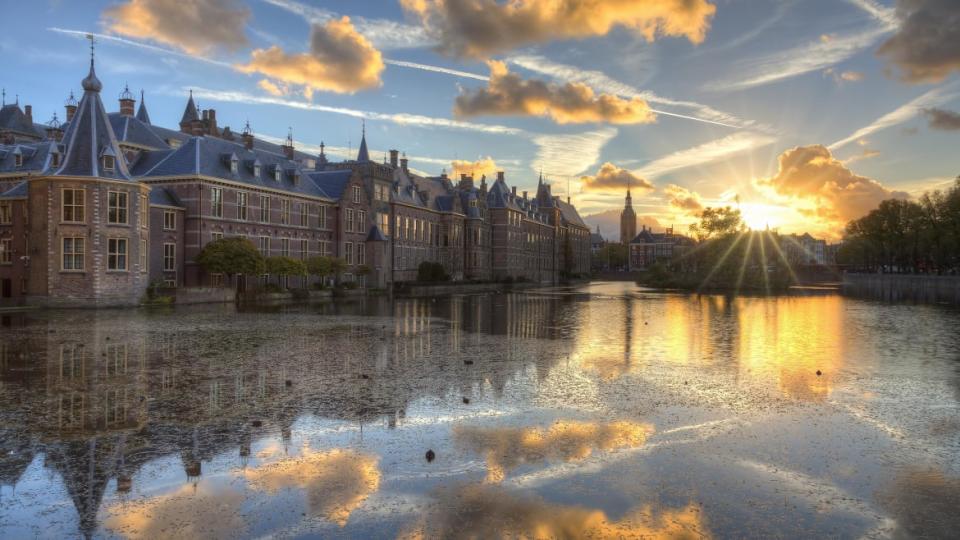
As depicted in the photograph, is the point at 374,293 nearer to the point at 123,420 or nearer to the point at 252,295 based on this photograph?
the point at 252,295

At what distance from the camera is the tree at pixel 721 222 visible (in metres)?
93.9

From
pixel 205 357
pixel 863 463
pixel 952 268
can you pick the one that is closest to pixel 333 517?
pixel 863 463

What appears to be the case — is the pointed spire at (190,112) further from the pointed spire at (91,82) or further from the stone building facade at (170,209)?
the pointed spire at (91,82)

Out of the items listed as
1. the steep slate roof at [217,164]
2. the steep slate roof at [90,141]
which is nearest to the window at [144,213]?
the steep slate roof at [90,141]

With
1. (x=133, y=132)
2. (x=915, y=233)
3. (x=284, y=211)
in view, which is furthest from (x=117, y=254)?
(x=915, y=233)

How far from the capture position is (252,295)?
4819 centimetres

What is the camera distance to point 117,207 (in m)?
42.1

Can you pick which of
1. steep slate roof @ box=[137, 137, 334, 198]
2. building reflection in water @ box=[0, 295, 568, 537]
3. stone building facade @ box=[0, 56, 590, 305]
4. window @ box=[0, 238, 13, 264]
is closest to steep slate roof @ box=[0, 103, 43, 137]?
stone building facade @ box=[0, 56, 590, 305]

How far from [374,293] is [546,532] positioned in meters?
57.4

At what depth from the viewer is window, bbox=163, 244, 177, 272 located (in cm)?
4924

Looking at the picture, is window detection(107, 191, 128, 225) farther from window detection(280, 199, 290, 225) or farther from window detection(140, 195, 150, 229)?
window detection(280, 199, 290, 225)

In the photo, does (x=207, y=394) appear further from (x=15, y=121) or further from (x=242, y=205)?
(x=15, y=121)

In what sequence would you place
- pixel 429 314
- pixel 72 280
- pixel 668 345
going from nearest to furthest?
pixel 668 345 < pixel 429 314 < pixel 72 280

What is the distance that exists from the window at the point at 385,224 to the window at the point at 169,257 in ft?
86.4
